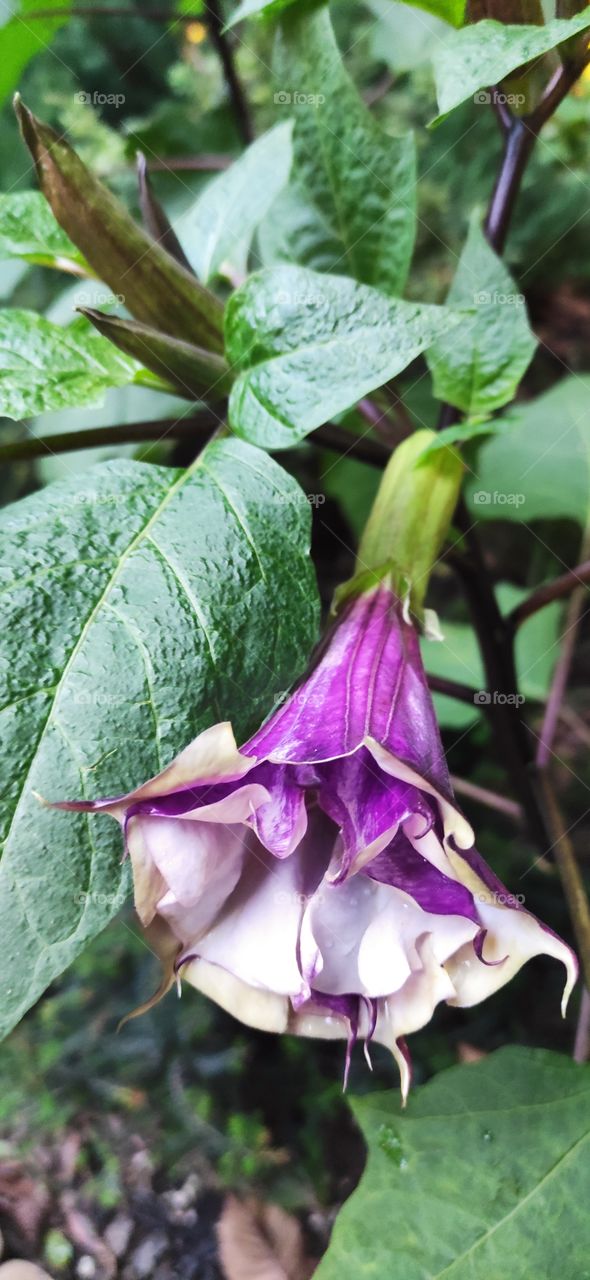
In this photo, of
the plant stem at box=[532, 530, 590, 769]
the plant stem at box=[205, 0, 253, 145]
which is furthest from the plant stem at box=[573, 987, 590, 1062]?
the plant stem at box=[205, 0, 253, 145]

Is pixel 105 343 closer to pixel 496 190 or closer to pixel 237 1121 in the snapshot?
pixel 496 190

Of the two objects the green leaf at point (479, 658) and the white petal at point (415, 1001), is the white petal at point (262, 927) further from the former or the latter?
the green leaf at point (479, 658)

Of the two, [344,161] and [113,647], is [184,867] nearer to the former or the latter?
[113,647]

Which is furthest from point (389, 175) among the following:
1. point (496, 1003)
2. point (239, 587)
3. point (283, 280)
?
point (496, 1003)

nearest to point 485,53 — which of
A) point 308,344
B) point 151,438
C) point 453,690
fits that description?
point 308,344

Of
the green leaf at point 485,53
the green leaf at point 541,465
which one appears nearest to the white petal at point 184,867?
the green leaf at point 485,53
